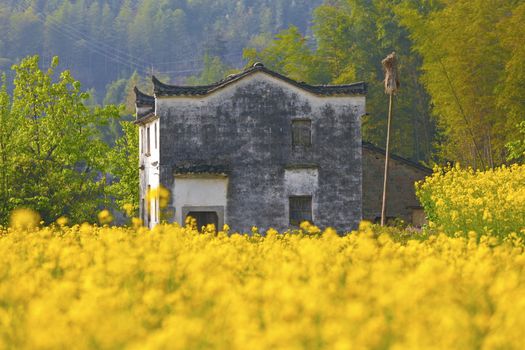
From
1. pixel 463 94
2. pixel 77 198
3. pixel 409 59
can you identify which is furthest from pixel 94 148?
pixel 409 59

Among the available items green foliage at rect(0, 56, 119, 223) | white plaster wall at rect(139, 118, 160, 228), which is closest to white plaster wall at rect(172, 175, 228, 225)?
white plaster wall at rect(139, 118, 160, 228)

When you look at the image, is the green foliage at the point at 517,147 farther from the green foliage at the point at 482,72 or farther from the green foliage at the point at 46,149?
the green foliage at the point at 46,149

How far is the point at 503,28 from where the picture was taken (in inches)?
1645

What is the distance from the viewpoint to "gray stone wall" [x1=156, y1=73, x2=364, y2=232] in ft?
116

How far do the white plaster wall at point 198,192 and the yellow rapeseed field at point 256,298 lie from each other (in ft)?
71.2

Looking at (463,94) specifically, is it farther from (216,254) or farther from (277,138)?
(216,254)

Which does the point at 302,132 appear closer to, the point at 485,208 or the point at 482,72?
the point at 482,72

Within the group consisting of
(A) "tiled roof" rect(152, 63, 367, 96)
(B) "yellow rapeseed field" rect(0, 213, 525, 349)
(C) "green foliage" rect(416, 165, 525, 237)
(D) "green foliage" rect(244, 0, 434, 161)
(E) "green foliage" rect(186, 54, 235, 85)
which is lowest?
(B) "yellow rapeseed field" rect(0, 213, 525, 349)

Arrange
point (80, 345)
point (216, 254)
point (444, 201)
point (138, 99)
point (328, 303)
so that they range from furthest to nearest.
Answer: point (138, 99), point (444, 201), point (216, 254), point (328, 303), point (80, 345)

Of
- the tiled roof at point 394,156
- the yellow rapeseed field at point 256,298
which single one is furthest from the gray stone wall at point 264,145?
the yellow rapeseed field at point 256,298

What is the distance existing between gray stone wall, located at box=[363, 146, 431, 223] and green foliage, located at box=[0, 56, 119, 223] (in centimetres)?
1127

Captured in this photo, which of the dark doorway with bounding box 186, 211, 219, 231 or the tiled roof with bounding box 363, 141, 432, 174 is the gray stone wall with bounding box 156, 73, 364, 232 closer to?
the dark doorway with bounding box 186, 211, 219, 231

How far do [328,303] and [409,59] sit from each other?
5195cm

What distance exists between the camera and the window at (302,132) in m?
35.8
